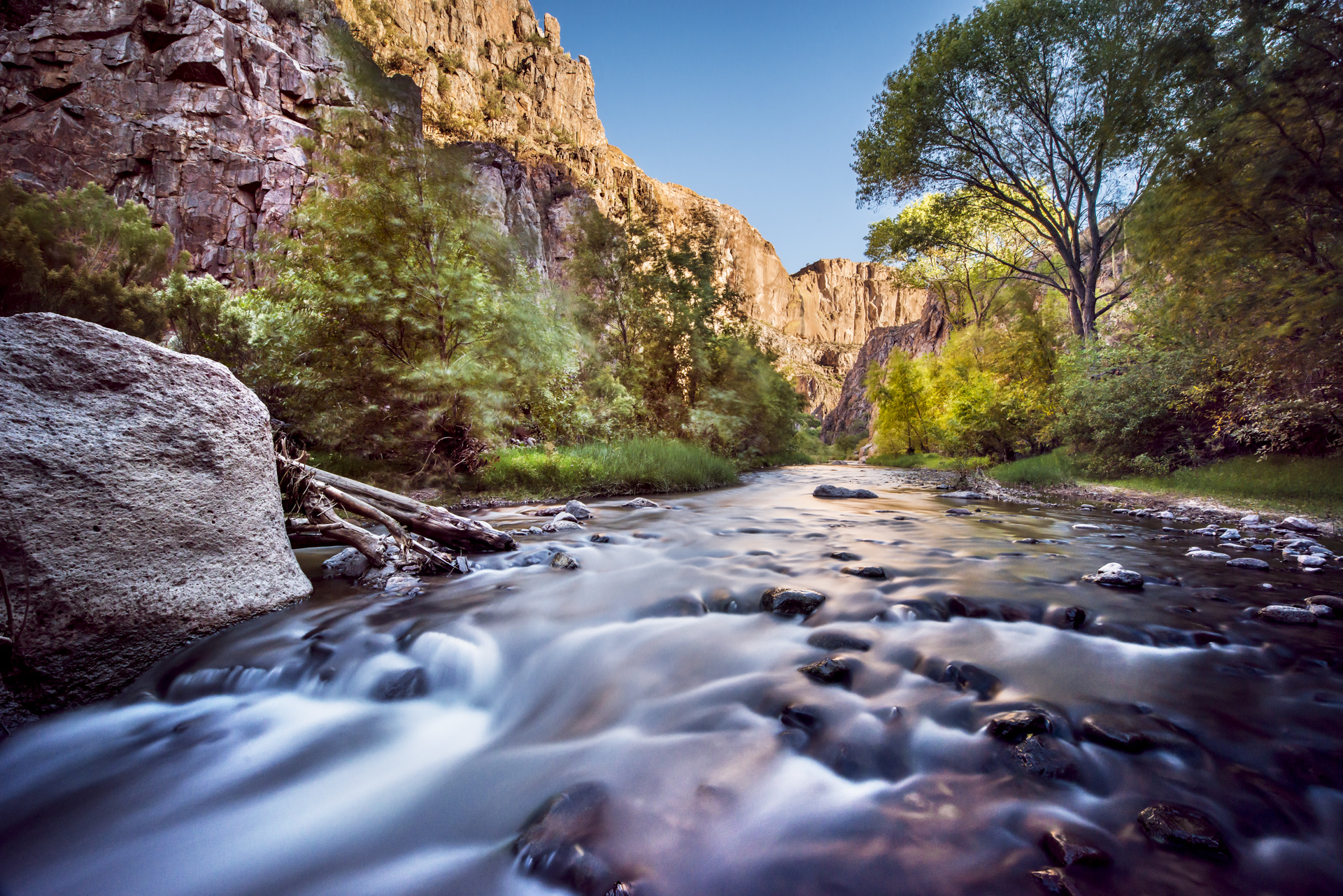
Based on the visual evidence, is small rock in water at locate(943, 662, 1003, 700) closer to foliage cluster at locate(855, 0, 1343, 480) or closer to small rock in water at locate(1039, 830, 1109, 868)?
small rock in water at locate(1039, 830, 1109, 868)

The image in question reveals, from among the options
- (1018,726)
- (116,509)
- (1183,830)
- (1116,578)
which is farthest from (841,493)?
(116,509)

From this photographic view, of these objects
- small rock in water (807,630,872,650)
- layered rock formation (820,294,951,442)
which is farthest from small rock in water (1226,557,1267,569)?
layered rock formation (820,294,951,442)

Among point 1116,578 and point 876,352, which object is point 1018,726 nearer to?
point 1116,578

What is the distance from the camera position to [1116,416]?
35.7ft

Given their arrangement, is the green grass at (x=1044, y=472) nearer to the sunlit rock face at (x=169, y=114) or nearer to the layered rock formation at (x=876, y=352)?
the layered rock formation at (x=876, y=352)

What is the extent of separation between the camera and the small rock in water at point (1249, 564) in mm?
4466

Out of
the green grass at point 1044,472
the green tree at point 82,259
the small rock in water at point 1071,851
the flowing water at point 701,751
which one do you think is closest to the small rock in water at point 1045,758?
the flowing water at point 701,751

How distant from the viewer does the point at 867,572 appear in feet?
14.9

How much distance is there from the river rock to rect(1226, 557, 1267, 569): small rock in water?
759 cm

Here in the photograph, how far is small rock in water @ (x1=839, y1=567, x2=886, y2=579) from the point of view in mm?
4461

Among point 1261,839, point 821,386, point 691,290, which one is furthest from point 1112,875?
point 821,386

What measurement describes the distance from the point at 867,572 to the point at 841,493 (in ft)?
27.6

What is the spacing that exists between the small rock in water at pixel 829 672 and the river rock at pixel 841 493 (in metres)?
10.0

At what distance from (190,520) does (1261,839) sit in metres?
5.10
